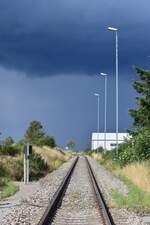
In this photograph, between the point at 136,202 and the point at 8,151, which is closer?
the point at 136,202

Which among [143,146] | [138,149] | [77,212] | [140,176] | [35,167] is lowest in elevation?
[77,212]

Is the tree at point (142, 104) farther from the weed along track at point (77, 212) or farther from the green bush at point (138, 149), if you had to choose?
the weed along track at point (77, 212)

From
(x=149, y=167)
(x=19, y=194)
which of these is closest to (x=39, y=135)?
(x=149, y=167)

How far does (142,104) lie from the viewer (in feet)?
152

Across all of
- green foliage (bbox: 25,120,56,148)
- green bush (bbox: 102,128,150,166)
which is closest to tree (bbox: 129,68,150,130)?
green bush (bbox: 102,128,150,166)

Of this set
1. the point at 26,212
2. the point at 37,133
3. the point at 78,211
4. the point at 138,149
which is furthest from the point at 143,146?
the point at 37,133

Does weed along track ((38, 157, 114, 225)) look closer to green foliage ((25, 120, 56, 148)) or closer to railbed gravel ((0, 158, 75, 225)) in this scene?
railbed gravel ((0, 158, 75, 225))

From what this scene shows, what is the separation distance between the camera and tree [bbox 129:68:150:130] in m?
46.2

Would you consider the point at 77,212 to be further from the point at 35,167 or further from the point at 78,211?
the point at 35,167

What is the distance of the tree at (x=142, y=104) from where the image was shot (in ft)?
151

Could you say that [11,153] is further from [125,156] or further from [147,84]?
[147,84]

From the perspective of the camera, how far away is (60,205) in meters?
18.5

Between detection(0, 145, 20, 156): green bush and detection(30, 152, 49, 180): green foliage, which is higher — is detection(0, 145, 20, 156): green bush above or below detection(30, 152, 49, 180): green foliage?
above

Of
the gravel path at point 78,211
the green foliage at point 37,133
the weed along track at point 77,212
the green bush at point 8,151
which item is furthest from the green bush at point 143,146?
the green foliage at point 37,133
